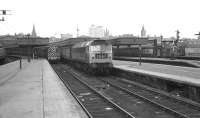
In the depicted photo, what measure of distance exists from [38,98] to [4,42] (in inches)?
2950

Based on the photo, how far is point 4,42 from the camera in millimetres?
85500

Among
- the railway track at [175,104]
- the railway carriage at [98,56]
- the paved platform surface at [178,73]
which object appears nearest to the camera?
the railway track at [175,104]

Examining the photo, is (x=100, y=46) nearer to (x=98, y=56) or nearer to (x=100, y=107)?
(x=98, y=56)

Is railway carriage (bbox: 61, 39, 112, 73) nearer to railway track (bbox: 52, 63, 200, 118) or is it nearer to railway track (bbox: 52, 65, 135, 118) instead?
railway track (bbox: 52, 63, 200, 118)

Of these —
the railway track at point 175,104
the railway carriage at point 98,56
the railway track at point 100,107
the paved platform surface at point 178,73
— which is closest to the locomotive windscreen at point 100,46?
the railway carriage at point 98,56

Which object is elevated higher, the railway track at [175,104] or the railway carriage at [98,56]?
the railway carriage at [98,56]

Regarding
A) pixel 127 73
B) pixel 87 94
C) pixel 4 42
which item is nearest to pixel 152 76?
pixel 87 94

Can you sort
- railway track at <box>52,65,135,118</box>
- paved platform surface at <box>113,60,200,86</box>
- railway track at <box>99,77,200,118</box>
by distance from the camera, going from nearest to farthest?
railway track at <box>99,77,200,118</box> → railway track at <box>52,65,135,118</box> → paved platform surface at <box>113,60,200,86</box>

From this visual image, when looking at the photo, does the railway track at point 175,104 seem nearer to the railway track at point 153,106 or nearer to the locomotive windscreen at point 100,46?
the railway track at point 153,106

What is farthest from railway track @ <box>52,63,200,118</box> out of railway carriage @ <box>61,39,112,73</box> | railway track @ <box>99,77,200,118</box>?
railway carriage @ <box>61,39,112,73</box>

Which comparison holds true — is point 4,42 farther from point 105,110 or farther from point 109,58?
point 105,110

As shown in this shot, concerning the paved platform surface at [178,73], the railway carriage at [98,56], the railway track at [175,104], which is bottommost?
the railway track at [175,104]

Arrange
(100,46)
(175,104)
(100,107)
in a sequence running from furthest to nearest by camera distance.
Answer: (100,46) → (175,104) → (100,107)

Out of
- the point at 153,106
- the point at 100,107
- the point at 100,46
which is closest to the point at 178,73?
the point at 100,46
